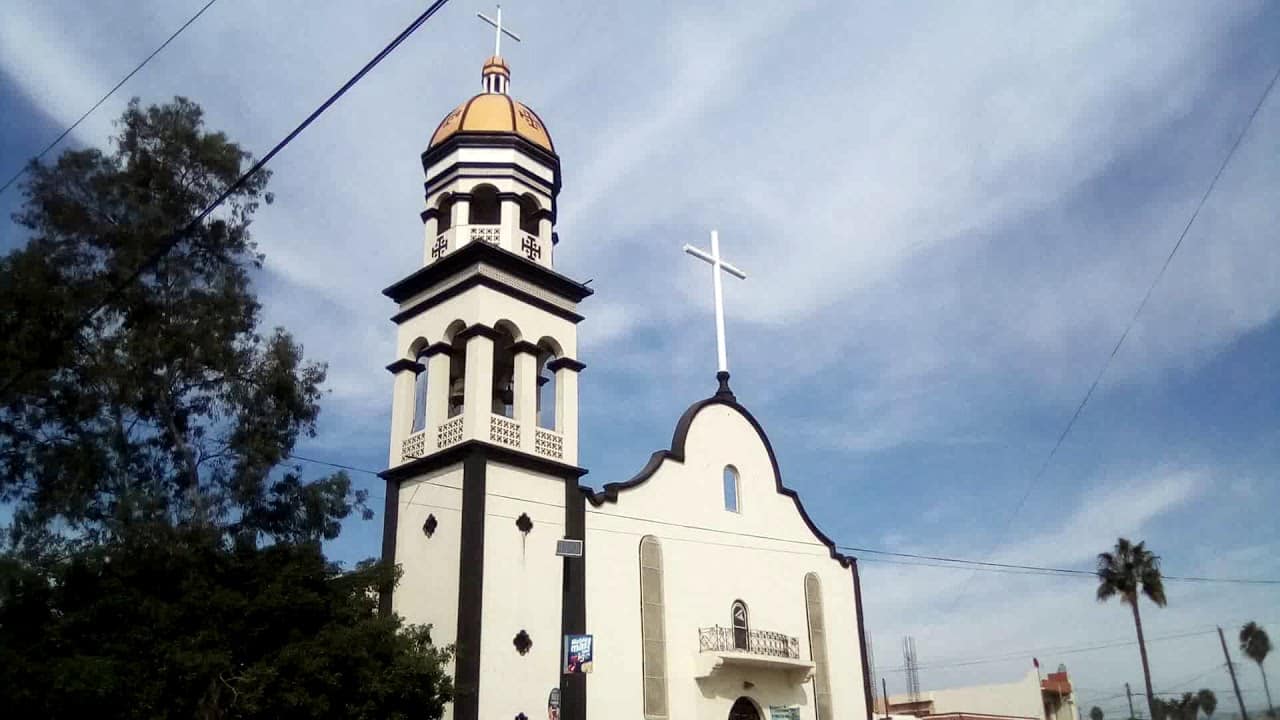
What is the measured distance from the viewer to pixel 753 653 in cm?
2295

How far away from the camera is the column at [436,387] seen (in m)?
21.8

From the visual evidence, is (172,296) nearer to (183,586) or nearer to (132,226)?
(132,226)

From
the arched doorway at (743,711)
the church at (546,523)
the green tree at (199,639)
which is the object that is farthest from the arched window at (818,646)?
the green tree at (199,639)

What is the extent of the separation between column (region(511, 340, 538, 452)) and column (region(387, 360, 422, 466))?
217 cm

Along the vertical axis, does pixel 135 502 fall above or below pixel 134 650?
above

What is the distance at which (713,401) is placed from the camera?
2573 cm

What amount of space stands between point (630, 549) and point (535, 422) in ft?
10.3

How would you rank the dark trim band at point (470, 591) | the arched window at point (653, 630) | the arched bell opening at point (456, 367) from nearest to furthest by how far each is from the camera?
the dark trim band at point (470, 591), the arched window at point (653, 630), the arched bell opening at point (456, 367)

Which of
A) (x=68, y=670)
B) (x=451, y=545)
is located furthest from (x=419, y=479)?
(x=68, y=670)

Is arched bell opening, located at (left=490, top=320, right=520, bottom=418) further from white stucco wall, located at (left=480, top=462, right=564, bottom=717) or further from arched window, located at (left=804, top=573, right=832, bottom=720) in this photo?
arched window, located at (left=804, top=573, right=832, bottom=720)

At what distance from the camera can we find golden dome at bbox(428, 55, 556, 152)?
24.1 m

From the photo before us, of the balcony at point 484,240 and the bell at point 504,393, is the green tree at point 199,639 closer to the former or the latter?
the bell at point 504,393

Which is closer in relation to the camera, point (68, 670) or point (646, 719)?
point (68, 670)

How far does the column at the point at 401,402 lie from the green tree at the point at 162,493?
1466 mm
